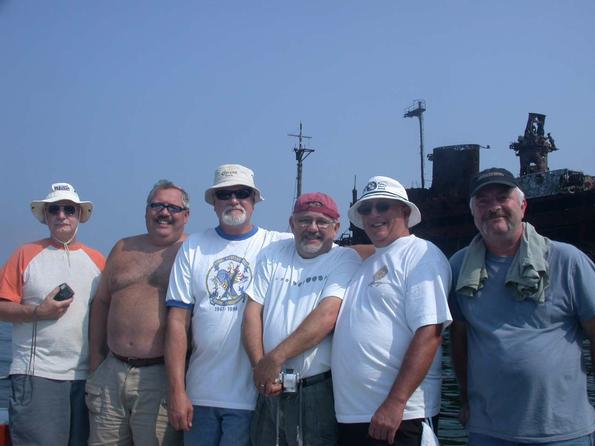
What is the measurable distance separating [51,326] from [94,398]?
0.62 metres

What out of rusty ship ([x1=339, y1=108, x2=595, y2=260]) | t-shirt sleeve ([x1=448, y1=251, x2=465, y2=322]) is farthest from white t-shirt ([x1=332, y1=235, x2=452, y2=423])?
rusty ship ([x1=339, y1=108, x2=595, y2=260])

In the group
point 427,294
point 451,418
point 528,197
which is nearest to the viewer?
point 427,294

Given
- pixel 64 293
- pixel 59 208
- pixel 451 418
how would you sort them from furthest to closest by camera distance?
pixel 451 418, pixel 59 208, pixel 64 293

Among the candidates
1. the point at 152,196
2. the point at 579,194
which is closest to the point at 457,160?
the point at 579,194

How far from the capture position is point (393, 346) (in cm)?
347

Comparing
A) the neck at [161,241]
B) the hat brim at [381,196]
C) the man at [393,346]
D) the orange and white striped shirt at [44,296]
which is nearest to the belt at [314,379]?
the man at [393,346]

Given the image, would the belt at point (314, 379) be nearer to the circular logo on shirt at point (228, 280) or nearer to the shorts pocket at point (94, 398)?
the circular logo on shirt at point (228, 280)

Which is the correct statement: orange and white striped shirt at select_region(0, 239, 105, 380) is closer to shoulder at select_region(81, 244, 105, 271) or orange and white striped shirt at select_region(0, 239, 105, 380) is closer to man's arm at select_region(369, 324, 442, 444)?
shoulder at select_region(81, 244, 105, 271)

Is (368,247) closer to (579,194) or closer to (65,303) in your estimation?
(65,303)

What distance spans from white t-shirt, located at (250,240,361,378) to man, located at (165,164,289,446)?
0.70ft

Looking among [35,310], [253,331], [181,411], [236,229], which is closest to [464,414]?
[253,331]

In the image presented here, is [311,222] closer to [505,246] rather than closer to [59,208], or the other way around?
[505,246]

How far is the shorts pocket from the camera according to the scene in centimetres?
440

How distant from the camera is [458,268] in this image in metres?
3.74
